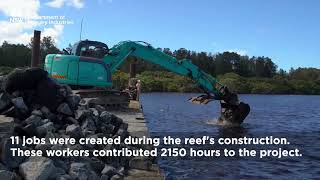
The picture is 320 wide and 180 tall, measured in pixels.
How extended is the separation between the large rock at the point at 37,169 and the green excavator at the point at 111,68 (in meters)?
10.8

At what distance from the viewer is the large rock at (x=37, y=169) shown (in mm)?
7293

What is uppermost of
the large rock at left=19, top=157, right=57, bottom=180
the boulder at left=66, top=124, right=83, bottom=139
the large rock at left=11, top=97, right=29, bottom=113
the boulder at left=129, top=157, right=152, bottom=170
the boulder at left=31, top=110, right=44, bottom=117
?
the large rock at left=11, top=97, right=29, bottom=113

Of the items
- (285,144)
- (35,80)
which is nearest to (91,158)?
(35,80)

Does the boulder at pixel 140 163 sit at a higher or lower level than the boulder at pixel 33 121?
lower

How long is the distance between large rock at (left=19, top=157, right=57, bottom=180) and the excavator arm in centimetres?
1424

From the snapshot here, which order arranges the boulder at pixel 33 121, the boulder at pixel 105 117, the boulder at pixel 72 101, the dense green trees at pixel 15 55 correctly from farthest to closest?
the dense green trees at pixel 15 55 < the boulder at pixel 105 117 < the boulder at pixel 72 101 < the boulder at pixel 33 121

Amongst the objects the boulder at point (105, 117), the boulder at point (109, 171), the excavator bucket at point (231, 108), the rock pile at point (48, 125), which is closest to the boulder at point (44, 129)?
the rock pile at point (48, 125)

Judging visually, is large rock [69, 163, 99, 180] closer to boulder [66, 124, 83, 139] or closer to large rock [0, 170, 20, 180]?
large rock [0, 170, 20, 180]

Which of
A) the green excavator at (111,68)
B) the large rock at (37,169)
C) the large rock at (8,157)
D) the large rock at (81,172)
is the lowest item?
the large rock at (81,172)

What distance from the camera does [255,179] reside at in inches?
496

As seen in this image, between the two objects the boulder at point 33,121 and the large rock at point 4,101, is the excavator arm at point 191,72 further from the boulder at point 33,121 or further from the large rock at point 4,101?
the boulder at point 33,121

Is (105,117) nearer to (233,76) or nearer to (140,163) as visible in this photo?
(140,163)

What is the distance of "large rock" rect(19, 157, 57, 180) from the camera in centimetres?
729

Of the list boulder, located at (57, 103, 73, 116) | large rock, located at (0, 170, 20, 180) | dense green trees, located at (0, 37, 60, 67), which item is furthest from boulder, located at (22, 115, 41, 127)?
dense green trees, located at (0, 37, 60, 67)
